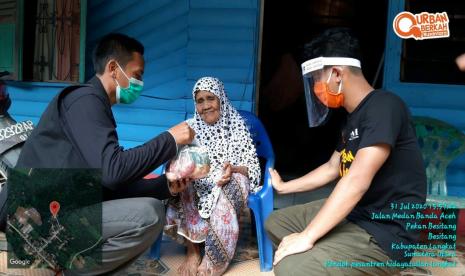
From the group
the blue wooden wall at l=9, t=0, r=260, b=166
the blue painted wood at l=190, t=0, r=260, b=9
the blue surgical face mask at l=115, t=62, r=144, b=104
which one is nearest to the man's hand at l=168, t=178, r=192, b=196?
the blue surgical face mask at l=115, t=62, r=144, b=104

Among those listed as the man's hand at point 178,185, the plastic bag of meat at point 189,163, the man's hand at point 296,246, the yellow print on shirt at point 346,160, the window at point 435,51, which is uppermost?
the window at point 435,51

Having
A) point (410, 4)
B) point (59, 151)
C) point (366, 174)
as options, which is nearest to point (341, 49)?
point (366, 174)

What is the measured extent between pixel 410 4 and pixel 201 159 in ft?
7.90

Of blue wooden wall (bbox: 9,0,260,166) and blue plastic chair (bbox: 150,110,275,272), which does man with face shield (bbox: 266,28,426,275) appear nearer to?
blue plastic chair (bbox: 150,110,275,272)

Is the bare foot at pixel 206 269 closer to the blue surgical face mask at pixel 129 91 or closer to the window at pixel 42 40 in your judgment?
the blue surgical face mask at pixel 129 91

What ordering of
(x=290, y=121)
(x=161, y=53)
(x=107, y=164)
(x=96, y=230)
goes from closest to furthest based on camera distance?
(x=107, y=164), (x=96, y=230), (x=161, y=53), (x=290, y=121)

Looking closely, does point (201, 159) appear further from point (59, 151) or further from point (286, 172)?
point (286, 172)

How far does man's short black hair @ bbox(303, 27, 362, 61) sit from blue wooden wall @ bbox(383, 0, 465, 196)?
189cm

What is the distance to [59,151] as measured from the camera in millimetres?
2148

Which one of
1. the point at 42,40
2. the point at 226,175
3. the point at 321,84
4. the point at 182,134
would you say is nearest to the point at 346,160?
the point at 321,84

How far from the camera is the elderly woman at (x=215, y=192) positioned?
286cm

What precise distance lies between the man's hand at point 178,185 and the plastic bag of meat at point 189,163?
155 millimetres

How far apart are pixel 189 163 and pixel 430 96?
7.70ft

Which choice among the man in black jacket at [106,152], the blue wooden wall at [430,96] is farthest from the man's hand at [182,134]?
the blue wooden wall at [430,96]
